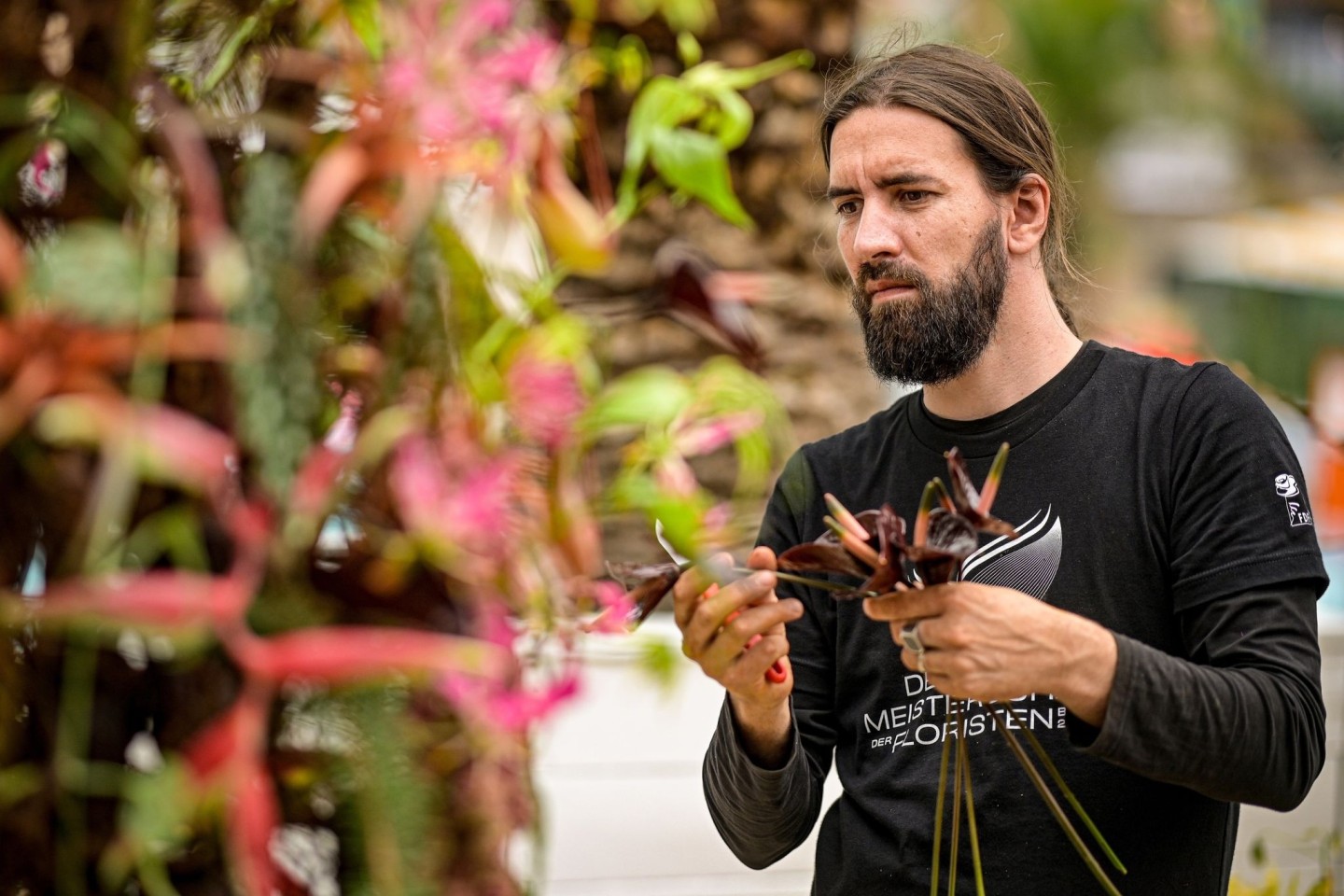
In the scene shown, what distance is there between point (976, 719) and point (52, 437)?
95 centimetres

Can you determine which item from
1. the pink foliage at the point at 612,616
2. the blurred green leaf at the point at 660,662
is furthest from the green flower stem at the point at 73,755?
the blurred green leaf at the point at 660,662

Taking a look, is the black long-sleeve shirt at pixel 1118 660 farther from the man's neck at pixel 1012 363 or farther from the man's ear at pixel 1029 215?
the man's ear at pixel 1029 215

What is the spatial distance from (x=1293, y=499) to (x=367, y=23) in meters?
0.89

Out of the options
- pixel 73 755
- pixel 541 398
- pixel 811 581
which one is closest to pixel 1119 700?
pixel 811 581

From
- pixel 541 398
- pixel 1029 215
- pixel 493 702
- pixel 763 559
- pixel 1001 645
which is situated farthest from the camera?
pixel 1029 215

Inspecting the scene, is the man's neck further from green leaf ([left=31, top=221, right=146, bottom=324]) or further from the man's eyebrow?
green leaf ([left=31, top=221, right=146, bottom=324])

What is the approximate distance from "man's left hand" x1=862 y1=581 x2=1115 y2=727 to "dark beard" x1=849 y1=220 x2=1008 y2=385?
36 cm

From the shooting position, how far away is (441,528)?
0.59 m

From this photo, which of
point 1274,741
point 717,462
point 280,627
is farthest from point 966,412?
point 717,462

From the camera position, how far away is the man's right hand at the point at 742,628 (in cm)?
108

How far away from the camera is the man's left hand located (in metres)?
0.94

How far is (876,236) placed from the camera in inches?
50.8

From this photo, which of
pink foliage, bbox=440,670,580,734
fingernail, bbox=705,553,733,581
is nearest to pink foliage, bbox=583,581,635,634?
fingernail, bbox=705,553,733,581

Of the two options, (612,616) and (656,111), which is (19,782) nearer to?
(612,616)
